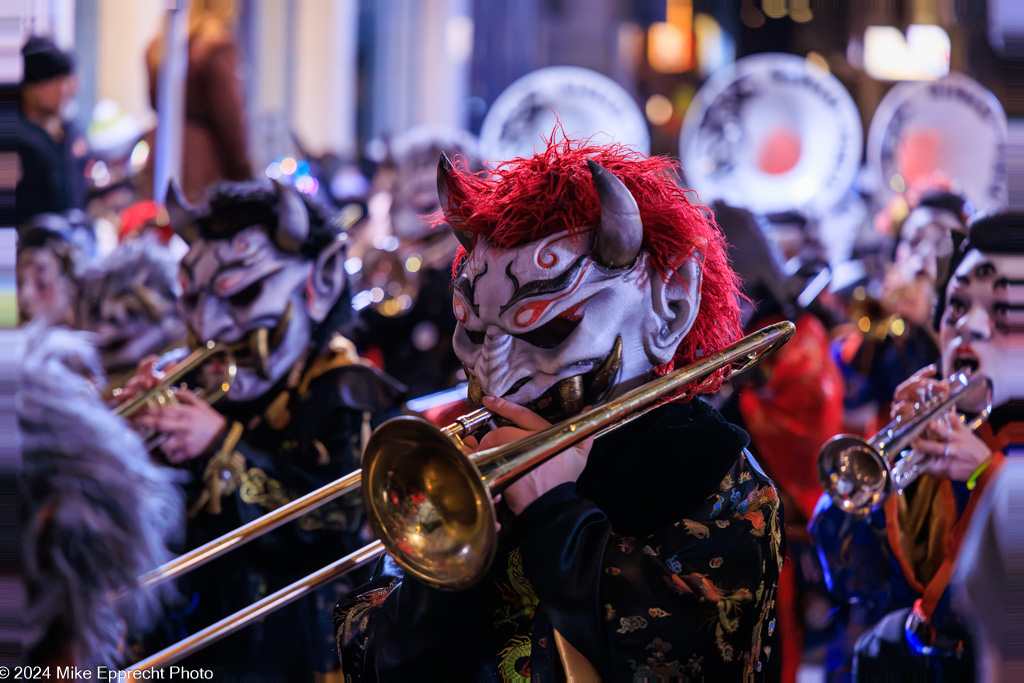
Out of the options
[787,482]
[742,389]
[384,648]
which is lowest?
[787,482]

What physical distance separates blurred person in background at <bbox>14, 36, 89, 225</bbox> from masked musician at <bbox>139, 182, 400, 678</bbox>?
2.78 meters

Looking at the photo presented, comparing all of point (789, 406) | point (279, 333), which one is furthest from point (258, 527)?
point (789, 406)

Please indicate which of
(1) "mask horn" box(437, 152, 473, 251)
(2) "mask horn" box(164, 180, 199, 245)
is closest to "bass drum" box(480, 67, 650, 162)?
(2) "mask horn" box(164, 180, 199, 245)

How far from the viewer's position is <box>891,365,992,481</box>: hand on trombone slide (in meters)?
2.85

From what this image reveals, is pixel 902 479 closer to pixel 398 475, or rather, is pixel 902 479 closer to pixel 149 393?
pixel 398 475

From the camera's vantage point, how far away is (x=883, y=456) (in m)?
2.84

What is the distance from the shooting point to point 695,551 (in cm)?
170

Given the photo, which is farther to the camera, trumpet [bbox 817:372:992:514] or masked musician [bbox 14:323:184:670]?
trumpet [bbox 817:372:992:514]

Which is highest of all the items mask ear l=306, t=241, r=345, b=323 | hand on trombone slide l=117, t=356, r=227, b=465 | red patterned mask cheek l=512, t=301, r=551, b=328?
red patterned mask cheek l=512, t=301, r=551, b=328

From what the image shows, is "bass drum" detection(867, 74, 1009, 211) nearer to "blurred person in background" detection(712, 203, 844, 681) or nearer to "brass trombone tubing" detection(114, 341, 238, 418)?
"blurred person in background" detection(712, 203, 844, 681)

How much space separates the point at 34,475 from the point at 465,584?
3.40ft

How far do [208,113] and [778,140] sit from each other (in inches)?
226

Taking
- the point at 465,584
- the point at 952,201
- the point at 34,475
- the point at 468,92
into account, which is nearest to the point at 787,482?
the point at 952,201

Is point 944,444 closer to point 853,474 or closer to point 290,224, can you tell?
point 853,474
